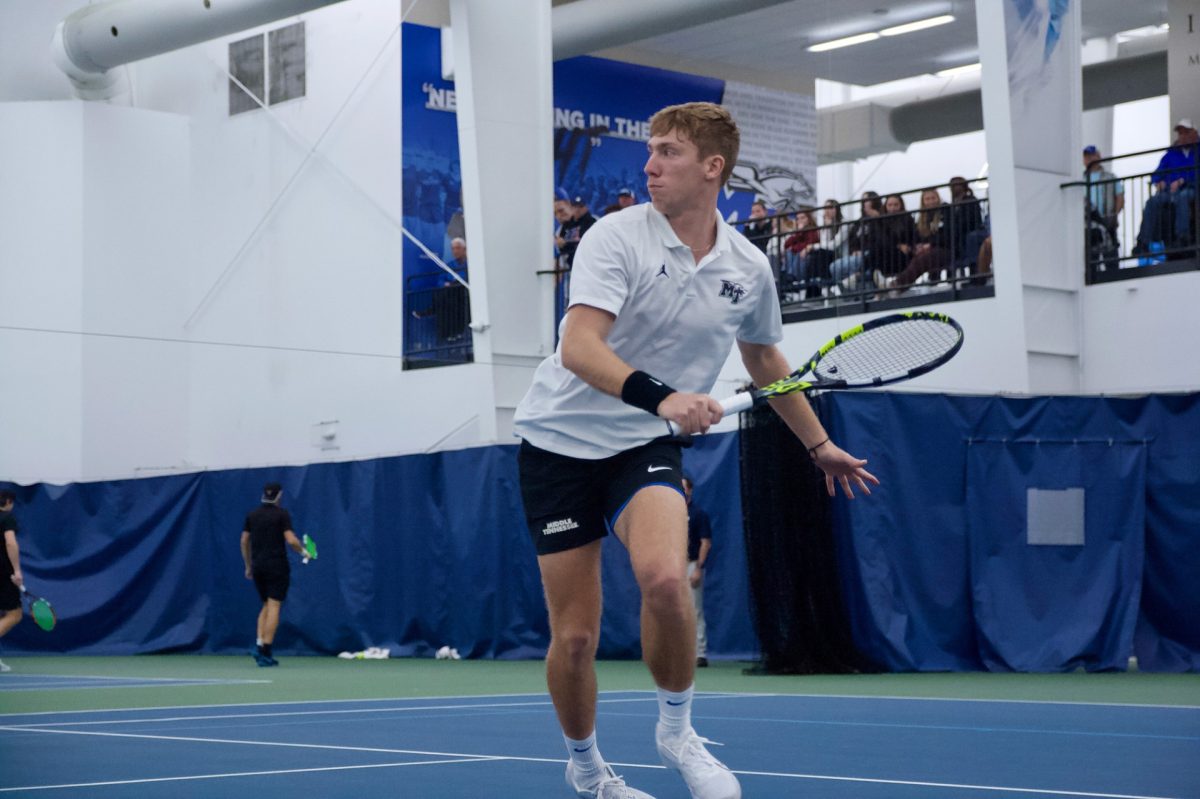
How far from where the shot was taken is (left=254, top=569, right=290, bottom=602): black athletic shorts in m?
17.1

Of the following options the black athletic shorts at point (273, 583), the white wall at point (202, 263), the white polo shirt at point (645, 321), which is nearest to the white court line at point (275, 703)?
the black athletic shorts at point (273, 583)

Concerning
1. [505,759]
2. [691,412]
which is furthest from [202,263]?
[691,412]

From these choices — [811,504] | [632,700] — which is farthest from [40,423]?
[632,700]

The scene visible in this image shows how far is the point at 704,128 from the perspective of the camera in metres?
4.96

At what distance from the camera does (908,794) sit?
571cm

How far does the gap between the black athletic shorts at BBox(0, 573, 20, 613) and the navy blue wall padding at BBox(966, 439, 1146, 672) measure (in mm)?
9173

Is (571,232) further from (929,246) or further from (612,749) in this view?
(612,749)

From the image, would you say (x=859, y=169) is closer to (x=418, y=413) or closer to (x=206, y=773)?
(x=418, y=413)

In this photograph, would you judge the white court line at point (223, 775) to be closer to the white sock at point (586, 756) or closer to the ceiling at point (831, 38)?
the white sock at point (586, 756)

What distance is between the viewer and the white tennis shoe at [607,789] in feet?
16.4

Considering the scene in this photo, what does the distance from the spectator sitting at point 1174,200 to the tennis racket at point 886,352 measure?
37.9 ft

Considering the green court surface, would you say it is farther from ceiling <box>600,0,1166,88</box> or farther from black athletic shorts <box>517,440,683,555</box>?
ceiling <box>600,0,1166,88</box>

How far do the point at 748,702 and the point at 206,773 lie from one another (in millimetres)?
4936

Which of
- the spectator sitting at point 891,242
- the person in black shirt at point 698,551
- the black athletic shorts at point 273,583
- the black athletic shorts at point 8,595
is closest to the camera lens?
the person in black shirt at point 698,551
